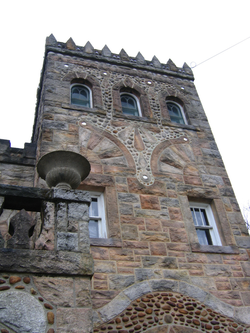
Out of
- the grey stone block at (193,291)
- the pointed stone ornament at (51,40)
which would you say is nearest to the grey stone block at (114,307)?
the grey stone block at (193,291)

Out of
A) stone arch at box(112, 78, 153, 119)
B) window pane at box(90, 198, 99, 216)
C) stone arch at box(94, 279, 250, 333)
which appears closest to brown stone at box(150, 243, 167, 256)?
stone arch at box(94, 279, 250, 333)

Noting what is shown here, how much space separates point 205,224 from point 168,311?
2.44 meters

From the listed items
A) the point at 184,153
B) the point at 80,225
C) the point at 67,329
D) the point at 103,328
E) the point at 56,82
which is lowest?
the point at 67,329

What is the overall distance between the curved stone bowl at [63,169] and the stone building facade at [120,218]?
0.27 m

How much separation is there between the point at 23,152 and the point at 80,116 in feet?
5.41

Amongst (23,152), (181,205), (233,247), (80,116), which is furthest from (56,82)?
(233,247)

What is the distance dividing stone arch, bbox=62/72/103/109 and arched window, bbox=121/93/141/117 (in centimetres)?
81

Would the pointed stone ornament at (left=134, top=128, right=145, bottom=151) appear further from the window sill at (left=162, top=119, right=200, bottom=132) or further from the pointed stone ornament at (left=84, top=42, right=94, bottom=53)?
the pointed stone ornament at (left=84, top=42, right=94, bottom=53)

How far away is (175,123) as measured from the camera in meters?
9.91

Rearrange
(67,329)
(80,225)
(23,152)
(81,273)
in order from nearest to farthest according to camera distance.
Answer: (67,329) < (81,273) < (80,225) < (23,152)

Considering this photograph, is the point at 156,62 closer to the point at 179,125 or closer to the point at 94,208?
the point at 179,125

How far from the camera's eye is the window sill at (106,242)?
259 inches

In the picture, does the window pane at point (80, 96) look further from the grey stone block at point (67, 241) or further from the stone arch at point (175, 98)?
the grey stone block at point (67, 241)

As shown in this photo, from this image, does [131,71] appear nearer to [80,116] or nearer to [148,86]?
[148,86]
